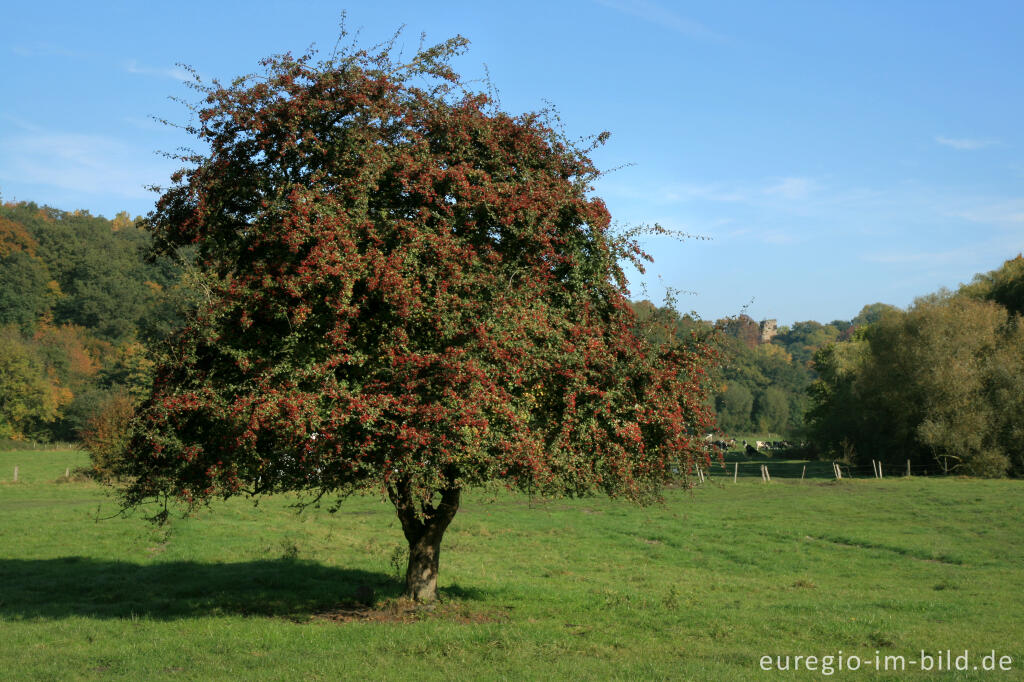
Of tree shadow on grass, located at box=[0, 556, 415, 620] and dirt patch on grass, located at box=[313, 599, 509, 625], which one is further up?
dirt patch on grass, located at box=[313, 599, 509, 625]

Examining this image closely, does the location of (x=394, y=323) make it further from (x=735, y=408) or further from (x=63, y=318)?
(x=735, y=408)

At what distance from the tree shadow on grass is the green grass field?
93mm

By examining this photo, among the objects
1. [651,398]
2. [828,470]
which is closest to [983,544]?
[651,398]

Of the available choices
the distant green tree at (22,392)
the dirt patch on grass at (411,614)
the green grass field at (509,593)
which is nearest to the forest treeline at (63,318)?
the distant green tree at (22,392)

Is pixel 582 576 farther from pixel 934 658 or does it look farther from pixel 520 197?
pixel 520 197

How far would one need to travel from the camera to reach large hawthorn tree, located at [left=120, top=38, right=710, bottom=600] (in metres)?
12.6

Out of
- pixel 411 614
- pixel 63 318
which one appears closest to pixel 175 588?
pixel 411 614

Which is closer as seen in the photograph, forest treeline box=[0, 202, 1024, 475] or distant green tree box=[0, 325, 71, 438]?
forest treeline box=[0, 202, 1024, 475]

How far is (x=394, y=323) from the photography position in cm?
1343

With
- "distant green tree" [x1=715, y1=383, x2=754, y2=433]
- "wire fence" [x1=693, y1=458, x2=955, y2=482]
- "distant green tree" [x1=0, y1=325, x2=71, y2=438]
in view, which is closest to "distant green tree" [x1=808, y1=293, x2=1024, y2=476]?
Answer: "wire fence" [x1=693, y1=458, x2=955, y2=482]

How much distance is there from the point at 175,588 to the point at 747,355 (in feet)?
51.2

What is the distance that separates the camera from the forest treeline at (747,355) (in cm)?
5741

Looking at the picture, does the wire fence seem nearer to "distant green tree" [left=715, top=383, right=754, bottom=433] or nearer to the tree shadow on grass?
the tree shadow on grass

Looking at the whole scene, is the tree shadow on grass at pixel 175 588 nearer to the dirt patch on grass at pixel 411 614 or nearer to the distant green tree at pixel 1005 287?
the dirt patch on grass at pixel 411 614
